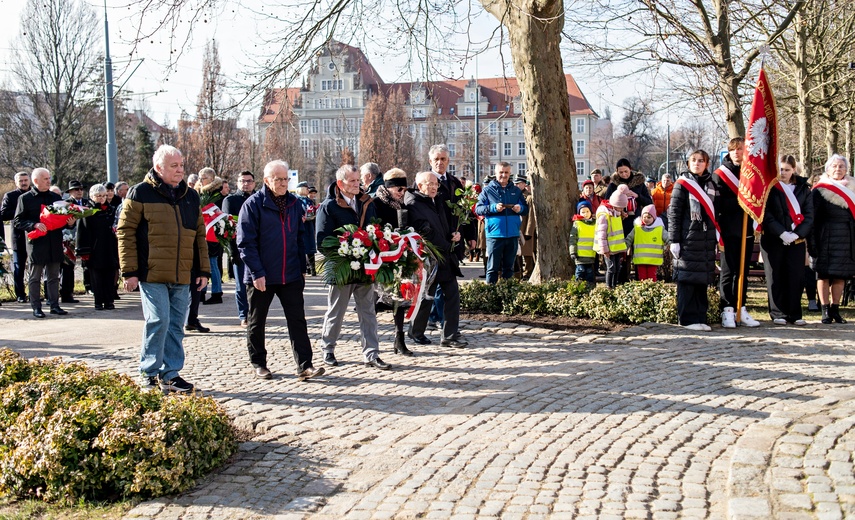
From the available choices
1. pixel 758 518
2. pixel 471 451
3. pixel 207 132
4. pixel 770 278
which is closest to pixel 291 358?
pixel 471 451

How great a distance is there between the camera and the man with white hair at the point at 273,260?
7816 millimetres

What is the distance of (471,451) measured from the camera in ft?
18.4

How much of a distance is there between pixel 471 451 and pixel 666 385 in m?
2.61

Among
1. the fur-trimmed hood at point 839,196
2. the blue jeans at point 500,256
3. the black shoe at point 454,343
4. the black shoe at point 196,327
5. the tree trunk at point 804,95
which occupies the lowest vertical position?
the black shoe at point 454,343

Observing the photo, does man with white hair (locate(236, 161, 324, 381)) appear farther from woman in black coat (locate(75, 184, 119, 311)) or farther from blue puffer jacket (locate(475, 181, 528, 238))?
woman in black coat (locate(75, 184, 119, 311))

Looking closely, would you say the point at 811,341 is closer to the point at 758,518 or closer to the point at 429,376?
the point at 429,376

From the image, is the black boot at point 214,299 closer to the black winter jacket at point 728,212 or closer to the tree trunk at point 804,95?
the black winter jacket at point 728,212

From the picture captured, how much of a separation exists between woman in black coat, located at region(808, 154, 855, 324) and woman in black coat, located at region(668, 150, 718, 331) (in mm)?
1864

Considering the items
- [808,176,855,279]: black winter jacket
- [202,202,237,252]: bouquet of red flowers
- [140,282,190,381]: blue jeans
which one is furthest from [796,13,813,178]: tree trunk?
[140,282,190,381]: blue jeans

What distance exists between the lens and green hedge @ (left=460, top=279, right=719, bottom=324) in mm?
10742

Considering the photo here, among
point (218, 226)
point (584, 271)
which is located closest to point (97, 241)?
point (218, 226)

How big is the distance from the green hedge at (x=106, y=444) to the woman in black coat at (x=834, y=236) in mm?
8689

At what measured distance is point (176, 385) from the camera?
7.44 meters

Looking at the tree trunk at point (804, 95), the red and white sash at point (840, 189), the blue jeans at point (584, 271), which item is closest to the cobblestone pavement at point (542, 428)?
the red and white sash at point (840, 189)
